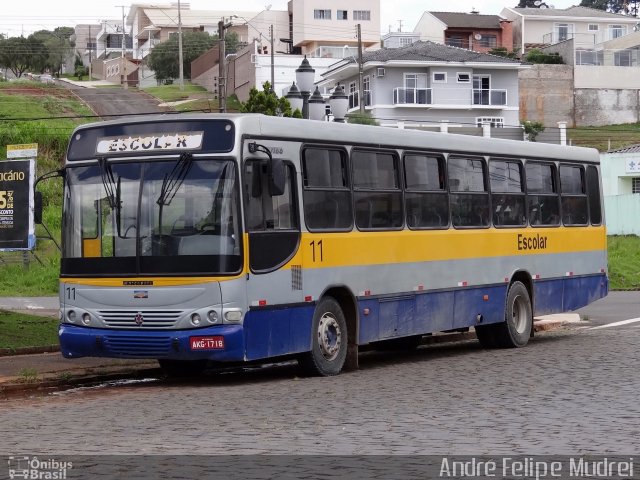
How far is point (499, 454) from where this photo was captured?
384 inches

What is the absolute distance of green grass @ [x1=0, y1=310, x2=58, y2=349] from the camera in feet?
66.9

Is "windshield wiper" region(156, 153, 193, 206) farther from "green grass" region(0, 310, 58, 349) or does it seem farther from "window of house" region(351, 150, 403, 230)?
"green grass" region(0, 310, 58, 349)

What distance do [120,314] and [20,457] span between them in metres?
5.64

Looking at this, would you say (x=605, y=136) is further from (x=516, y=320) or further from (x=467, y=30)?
(x=516, y=320)

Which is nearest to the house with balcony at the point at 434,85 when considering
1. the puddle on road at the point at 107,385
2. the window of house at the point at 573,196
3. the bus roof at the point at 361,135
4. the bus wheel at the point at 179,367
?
the window of house at the point at 573,196

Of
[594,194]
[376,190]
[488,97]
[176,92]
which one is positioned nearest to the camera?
[376,190]

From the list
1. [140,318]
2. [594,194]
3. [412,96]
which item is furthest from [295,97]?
[412,96]

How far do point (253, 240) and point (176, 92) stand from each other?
87416 millimetres

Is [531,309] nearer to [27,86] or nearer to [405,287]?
[405,287]

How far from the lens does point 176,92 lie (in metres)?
101

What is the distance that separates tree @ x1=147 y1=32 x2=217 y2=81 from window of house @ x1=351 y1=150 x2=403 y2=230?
101 meters

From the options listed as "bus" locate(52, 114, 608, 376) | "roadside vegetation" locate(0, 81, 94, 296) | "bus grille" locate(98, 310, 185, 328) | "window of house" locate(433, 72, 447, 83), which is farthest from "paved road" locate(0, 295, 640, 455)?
"window of house" locate(433, 72, 447, 83)

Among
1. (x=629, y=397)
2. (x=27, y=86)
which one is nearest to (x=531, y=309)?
(x=629, y=397)

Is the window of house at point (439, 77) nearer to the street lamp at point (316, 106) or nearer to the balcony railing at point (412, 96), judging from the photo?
the balcony railing at point (412, 96)
